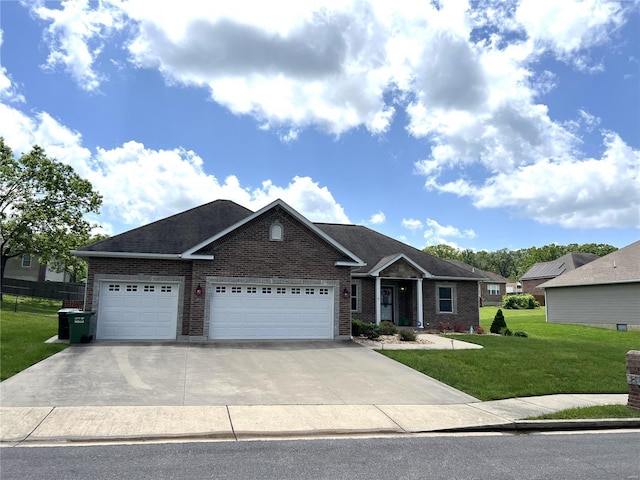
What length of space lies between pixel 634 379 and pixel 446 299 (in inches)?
590

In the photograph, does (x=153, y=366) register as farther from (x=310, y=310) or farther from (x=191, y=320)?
(x=310, y=310)

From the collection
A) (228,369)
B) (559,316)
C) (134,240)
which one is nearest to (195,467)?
(228,369)

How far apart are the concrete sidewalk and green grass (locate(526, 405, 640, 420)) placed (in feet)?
0.64

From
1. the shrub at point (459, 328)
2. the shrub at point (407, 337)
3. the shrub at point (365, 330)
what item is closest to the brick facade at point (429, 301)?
the shrub at point (459, 328)

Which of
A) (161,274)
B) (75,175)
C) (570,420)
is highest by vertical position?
(75,175)

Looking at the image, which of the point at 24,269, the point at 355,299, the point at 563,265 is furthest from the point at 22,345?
the point at 563,265

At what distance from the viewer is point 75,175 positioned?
35.5 m

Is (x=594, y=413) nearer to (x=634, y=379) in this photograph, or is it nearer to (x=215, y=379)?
(x=634, y=379)

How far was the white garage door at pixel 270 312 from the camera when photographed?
56.5ft

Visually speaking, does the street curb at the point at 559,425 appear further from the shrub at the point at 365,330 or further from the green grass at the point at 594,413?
the shrub at the point at 365,330

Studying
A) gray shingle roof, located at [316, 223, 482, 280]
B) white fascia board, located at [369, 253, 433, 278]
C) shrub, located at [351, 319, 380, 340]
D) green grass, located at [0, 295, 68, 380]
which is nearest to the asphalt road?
green grass, located at [0, 295, 68, 380]

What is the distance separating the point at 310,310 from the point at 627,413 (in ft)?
36.5

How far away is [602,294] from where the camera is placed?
28.6 meters

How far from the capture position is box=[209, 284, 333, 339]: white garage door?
17.2 m
